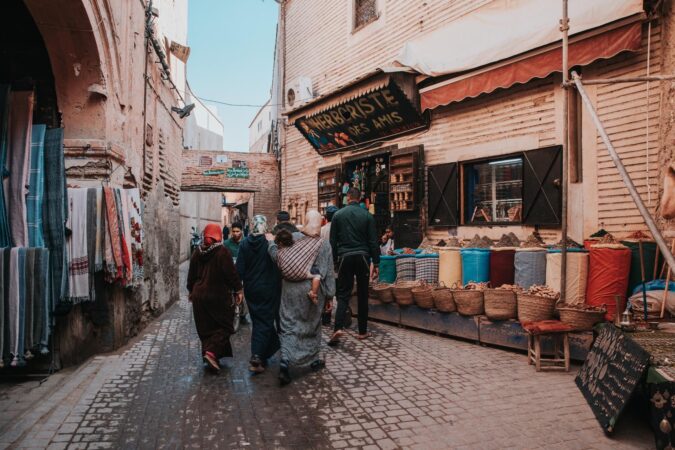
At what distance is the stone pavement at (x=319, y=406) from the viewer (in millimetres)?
3387

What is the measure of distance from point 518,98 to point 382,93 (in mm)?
2771

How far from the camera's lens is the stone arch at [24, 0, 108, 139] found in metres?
5.36

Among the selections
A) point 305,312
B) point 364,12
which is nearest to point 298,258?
point 305,312

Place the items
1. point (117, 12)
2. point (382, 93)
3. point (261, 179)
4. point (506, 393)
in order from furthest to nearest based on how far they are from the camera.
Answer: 1. point (261, 179)
2. point (382, 93)
3. point (117, 12)
4. point (506, 393)

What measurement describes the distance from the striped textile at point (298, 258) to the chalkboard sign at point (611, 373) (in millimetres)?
2621

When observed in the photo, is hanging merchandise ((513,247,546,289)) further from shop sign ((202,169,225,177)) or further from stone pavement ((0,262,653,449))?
shop sign ((202,169,225,177))

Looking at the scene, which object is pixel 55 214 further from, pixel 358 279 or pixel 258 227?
pixel 358 279

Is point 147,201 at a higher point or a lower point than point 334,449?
higher

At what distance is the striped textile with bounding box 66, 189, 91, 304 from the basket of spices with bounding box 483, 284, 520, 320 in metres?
4.54

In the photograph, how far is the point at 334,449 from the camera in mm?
3238

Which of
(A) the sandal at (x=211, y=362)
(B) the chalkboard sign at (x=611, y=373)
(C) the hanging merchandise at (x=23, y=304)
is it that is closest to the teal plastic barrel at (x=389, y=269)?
(A) the sandal at (x=211, y=362)

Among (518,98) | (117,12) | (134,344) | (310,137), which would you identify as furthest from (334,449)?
(310,137)

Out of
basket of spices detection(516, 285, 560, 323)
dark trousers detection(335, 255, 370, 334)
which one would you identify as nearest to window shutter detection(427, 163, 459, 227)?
dark trousers detection(335, 255, 370, 334)

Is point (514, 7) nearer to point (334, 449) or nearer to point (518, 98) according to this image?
point (518, 98)
